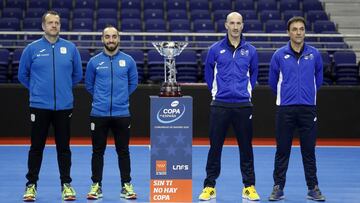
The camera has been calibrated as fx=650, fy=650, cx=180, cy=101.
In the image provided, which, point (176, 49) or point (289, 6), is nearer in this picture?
point (176, 49)

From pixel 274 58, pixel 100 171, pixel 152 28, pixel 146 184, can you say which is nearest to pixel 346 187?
pixel 274 58

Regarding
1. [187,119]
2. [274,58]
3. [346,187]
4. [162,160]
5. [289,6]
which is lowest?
[346,187]

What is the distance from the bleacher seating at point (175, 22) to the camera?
14.4 meters

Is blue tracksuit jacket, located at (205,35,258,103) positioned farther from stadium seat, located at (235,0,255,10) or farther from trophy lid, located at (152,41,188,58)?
stadium seat, located at (235,0,255,10)

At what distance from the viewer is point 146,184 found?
27.2ft

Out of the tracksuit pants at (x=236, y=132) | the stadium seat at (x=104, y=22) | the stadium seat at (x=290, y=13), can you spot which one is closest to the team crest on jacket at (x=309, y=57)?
the tracksuit pants at (x=236, y=132)

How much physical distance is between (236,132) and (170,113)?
0.85 metres

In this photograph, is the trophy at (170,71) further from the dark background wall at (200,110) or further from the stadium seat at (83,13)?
the stadium seat at (83,13)

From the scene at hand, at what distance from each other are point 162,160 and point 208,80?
3.54 ft

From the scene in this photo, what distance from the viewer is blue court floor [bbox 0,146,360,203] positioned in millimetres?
7548

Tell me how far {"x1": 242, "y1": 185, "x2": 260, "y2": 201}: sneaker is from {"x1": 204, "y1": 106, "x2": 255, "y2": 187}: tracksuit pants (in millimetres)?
51

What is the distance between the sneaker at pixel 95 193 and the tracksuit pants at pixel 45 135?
0.97 ft

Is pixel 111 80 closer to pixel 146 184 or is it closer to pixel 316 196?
pixel 146 184

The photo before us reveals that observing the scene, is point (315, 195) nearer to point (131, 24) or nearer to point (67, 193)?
point (67, 193)
